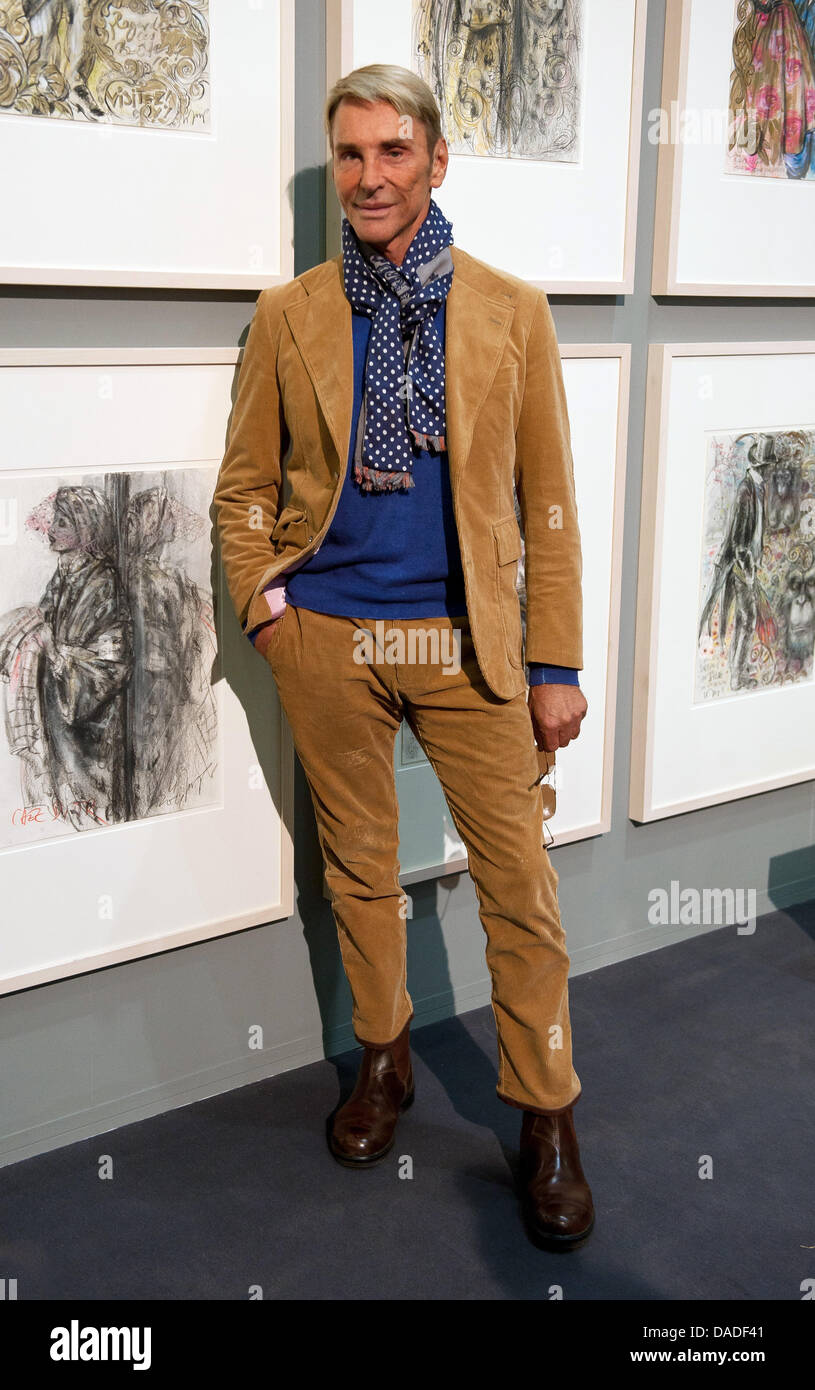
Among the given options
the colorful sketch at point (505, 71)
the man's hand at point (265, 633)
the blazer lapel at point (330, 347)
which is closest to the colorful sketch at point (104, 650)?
the man's hand at point (265, 633)

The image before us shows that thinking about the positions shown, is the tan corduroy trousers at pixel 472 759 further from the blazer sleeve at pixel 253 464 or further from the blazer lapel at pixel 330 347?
the blazer lapel at pixel 330 347

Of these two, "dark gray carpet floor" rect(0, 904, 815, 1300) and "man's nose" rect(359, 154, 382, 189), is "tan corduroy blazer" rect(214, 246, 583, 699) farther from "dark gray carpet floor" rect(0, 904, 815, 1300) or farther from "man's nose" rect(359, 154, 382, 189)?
"dark gray carpet floor" rect(0, 904, 815, 1300)

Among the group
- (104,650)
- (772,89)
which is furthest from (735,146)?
(104,650)

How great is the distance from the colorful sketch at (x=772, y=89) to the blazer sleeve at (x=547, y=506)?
1263mm

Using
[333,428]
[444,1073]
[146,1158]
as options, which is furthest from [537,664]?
[146,1158]

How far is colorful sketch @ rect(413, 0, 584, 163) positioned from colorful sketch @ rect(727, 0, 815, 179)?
532 millimetres

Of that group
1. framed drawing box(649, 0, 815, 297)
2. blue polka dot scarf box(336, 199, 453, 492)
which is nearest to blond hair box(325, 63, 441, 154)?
blue polka dot scarf box(336, 199, 453, 492)

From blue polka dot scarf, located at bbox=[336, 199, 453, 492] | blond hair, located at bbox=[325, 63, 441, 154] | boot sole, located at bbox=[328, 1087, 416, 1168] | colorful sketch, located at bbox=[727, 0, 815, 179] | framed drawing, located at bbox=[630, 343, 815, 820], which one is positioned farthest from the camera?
framed drawing, located at bbox=[630, 343, 815, 820]

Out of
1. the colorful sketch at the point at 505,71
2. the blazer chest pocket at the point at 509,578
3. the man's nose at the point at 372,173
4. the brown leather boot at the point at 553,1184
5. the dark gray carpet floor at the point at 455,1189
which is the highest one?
the colorful sketch at the point at 505,71

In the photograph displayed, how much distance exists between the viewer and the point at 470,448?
7.94 feet

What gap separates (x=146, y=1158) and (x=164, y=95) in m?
2.03

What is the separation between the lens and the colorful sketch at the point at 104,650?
2.57 metres

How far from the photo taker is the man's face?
91.4 inches
